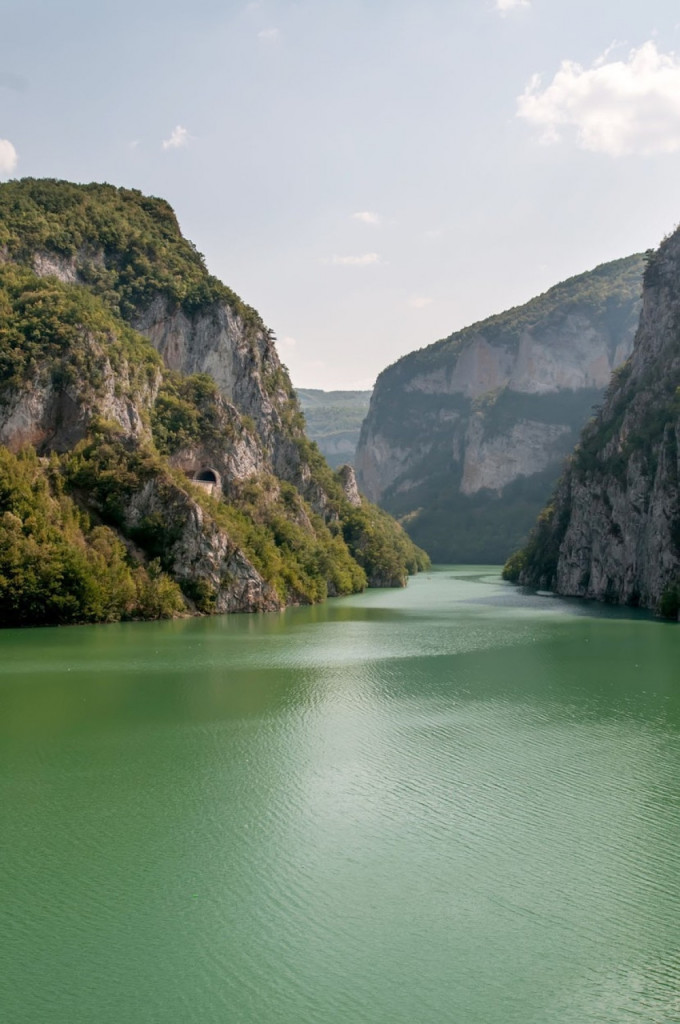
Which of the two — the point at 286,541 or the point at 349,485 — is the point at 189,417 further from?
the point at 349,485

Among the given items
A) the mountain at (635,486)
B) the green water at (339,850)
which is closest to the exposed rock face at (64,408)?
the green water at (339,850)

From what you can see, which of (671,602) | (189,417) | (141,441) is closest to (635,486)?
(671,602)

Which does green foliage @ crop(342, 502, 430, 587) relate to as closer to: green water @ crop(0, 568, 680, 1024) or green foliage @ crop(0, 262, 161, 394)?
green foliage @ crop(0, 262, 161, 394)

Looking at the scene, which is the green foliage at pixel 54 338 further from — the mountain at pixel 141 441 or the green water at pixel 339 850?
the green water at pixel 339 850

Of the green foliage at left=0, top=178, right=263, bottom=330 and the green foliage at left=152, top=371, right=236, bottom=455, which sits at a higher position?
the green foliage at left=0, top=178, right=263, bottom=330

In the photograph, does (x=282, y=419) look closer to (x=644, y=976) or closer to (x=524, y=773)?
(x=524, y=773)

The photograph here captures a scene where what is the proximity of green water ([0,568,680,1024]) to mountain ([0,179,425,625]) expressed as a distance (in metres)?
26.8

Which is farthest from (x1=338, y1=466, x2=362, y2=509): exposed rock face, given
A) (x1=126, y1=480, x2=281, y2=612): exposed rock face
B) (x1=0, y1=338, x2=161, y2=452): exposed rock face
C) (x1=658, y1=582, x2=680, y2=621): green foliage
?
(x1=658, y1=582, x2=680, y2=621): green foliage

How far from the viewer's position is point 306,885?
14422 mm

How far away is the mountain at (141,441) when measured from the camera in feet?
196

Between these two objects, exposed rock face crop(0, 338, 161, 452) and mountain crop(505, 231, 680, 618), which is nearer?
exposed rock face crop(0, 338, 161, 452)

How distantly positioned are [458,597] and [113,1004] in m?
78.3

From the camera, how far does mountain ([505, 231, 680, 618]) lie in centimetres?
6688

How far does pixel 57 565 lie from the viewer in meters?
55.1
